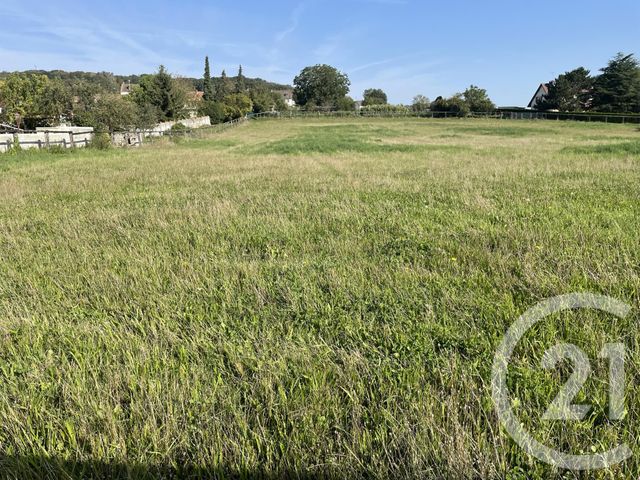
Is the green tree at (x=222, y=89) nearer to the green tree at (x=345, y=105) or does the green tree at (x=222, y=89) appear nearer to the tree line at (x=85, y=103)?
the green tree at (x=345, y=105)

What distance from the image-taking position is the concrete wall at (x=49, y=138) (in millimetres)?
22953

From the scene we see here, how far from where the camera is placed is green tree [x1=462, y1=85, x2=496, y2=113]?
92750 millimetres

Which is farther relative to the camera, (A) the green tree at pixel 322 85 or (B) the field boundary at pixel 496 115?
(A) the green tree at pixel 322 85

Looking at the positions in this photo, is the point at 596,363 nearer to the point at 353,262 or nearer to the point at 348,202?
the point at 353,262

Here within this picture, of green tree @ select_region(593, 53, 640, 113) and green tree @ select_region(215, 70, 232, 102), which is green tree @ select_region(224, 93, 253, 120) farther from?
green tree @ select_region(593, 53, 640, 113)

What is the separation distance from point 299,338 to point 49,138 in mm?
30580

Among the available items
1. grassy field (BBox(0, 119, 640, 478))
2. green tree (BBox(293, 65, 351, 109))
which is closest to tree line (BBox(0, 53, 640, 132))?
green tree (BBox(293, 65, 351, 109))

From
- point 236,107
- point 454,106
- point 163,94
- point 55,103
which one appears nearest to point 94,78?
point 236,107

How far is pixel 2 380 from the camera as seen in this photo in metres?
2.52

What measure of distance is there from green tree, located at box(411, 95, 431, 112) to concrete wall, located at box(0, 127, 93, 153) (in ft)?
309

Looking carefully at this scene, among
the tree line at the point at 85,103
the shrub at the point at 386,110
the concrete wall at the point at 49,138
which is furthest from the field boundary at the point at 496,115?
the concrete wall at the point at 49,138

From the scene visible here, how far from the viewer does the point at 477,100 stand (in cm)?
9612

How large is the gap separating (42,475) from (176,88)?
231ft

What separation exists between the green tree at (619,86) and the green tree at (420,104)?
130 feet
